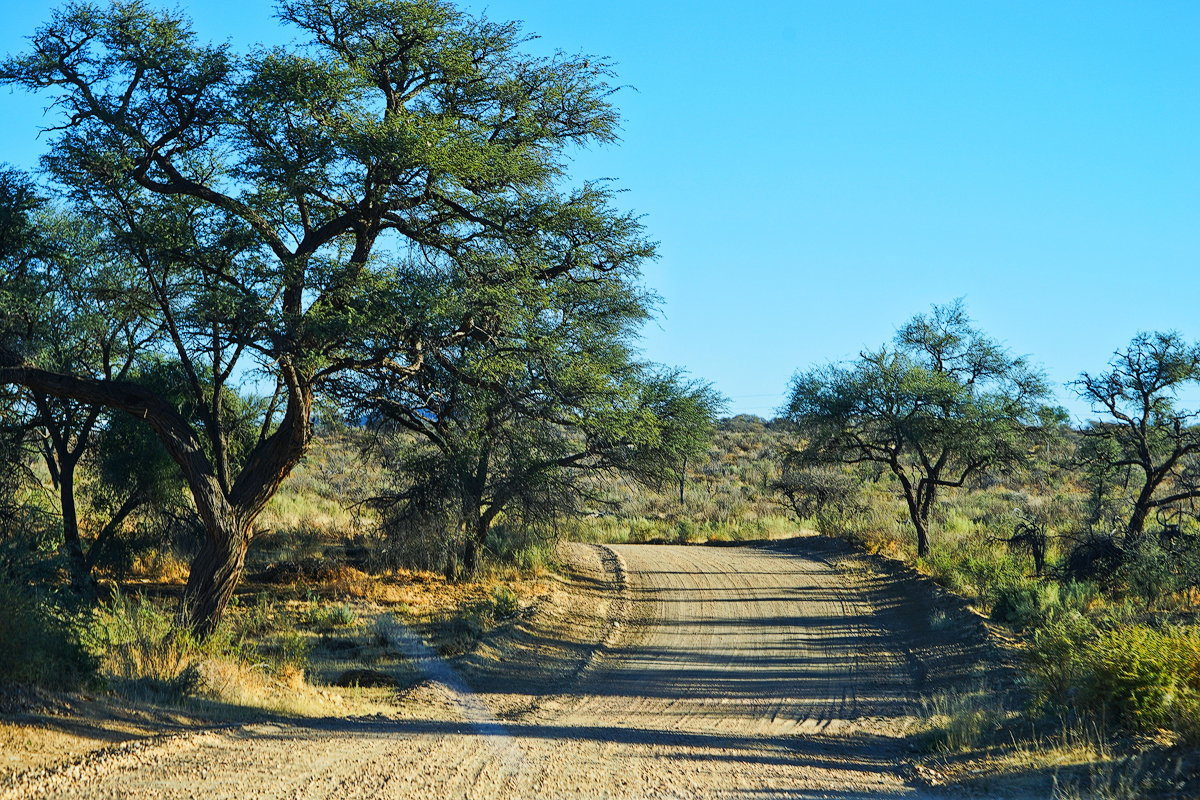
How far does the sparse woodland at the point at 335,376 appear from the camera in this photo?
10.1 metres

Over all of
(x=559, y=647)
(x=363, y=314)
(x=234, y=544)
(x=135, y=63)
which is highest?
(x=135, y=63)

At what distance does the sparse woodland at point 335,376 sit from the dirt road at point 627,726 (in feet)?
4.84

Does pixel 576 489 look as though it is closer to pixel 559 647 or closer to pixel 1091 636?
pixel 559 647

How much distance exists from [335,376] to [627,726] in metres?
7.79

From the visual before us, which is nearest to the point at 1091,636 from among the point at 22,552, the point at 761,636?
the point at 761,636

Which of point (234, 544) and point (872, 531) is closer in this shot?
point (234, 544)

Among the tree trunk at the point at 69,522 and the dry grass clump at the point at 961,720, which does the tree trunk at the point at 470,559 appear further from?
the dry grass clump at the point at 961,720

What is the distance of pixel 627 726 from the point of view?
9305 millimetres

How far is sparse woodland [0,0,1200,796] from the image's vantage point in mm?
10078

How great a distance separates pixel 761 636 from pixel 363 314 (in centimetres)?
880

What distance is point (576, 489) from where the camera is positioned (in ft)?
65.2

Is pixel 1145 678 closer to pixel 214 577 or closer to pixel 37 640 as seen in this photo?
pixel 37 640

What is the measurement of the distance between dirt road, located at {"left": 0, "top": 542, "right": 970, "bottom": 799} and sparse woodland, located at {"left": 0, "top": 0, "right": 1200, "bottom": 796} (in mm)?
1475

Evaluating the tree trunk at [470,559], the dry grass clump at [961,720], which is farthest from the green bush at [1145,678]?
the tree trunk at [470,559]
